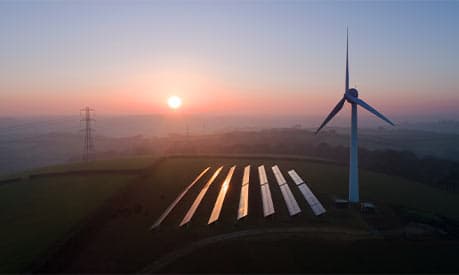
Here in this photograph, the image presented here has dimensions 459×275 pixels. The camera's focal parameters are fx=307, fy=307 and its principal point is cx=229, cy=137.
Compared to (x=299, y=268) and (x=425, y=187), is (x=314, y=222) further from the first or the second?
(x=425, y=187)

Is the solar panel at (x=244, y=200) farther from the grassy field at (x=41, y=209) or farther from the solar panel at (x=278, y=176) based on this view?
the grassy field at (x=41, y=209)

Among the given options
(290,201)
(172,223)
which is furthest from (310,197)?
(172,223)

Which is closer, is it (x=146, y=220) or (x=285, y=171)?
(x=146, y=220)

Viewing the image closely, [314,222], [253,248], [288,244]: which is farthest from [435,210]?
[253,248]

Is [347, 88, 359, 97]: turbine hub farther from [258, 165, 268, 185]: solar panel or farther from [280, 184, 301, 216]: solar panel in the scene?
[258, 165, 268, 185]: solar panel

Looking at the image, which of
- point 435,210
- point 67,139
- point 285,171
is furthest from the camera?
point 67,139

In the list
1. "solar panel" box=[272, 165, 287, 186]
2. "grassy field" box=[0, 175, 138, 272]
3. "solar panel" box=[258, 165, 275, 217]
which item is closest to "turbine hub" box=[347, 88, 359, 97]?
"solar panel" box=[258, 165, 275, 217]
